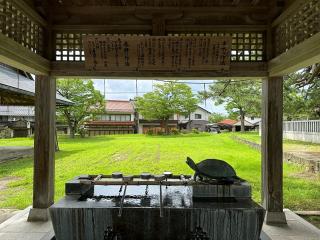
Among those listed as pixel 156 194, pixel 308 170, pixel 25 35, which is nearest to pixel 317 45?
pixel 156 194

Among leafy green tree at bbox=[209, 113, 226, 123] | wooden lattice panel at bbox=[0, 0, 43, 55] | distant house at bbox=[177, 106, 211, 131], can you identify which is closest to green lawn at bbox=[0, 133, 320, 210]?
wooden lattice panel at bbox=[0, 0, 43, 55]

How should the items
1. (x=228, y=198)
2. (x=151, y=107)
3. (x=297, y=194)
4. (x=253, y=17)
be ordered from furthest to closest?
(x=151, y=107)
(x=297, y=194)
(x=253, y=17)
(x=228, y=198)

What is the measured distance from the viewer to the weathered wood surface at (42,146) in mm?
5258

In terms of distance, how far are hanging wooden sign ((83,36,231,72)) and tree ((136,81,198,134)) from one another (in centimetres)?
2507

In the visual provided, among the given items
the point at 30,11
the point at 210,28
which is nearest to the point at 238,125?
the point at 210,28

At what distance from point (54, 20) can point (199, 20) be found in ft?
8.14

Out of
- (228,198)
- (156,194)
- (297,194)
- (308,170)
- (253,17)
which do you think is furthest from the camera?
(308,170)

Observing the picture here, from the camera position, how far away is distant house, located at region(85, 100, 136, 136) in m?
34.9

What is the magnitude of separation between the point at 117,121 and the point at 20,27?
106 ft

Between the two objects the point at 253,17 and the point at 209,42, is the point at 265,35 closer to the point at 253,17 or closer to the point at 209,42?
the point at 253,17

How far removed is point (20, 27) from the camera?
4.28 meters

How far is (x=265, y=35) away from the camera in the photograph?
5215 millimetres

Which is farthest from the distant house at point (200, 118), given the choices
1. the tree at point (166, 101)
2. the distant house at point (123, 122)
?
the tree at point (166, 101)

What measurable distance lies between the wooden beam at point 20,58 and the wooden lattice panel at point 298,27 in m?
3.82
